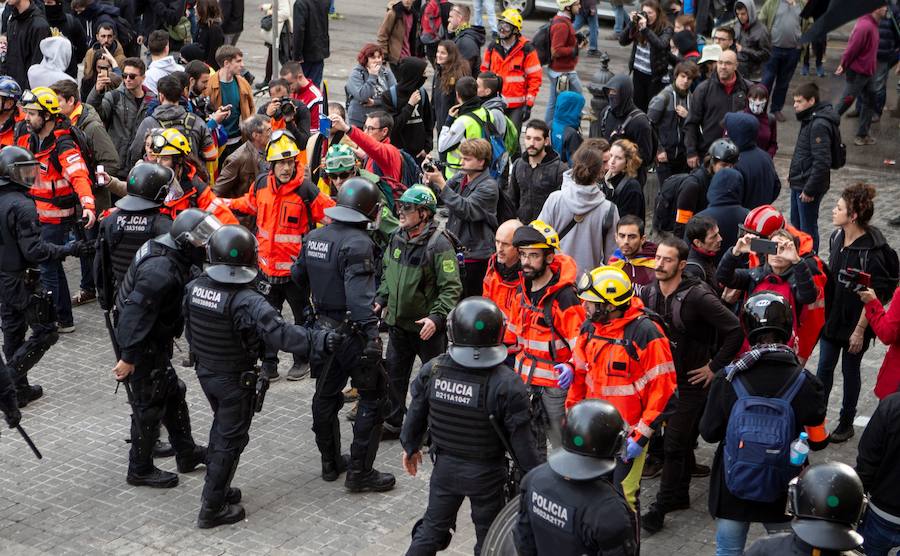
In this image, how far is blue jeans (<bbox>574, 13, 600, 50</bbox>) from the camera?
67.4 ft

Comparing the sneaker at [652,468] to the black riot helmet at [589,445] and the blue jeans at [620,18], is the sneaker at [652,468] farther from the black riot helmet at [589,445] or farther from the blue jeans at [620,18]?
the blue jeans at [620,18]

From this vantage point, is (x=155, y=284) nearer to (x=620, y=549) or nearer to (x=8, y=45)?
(x=620, y=549)

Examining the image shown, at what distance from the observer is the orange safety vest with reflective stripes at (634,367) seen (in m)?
6.85

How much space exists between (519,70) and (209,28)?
A: 14.0 ft

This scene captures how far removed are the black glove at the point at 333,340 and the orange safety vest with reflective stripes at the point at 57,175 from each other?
3.99 metres

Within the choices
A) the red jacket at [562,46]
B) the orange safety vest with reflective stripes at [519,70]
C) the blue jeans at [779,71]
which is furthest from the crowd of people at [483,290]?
the blue jeans at [779,71]

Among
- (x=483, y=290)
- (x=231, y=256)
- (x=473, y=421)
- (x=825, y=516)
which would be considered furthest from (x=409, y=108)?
(x=825, y=516)

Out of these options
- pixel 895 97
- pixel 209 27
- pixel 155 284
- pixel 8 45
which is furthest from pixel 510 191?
pixel 895 97

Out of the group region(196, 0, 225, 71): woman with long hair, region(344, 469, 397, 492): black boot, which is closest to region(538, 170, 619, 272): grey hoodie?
region(344, 469, 397, 492): black boot

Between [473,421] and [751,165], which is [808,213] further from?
[473,421]

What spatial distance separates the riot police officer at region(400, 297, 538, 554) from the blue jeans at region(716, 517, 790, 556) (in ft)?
3.71

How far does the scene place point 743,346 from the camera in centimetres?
816

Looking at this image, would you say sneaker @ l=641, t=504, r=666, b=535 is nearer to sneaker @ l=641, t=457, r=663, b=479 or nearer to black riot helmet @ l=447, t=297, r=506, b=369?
sneaker @ l=641, t=457, r=663, b=479

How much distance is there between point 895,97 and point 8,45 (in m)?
13.4
